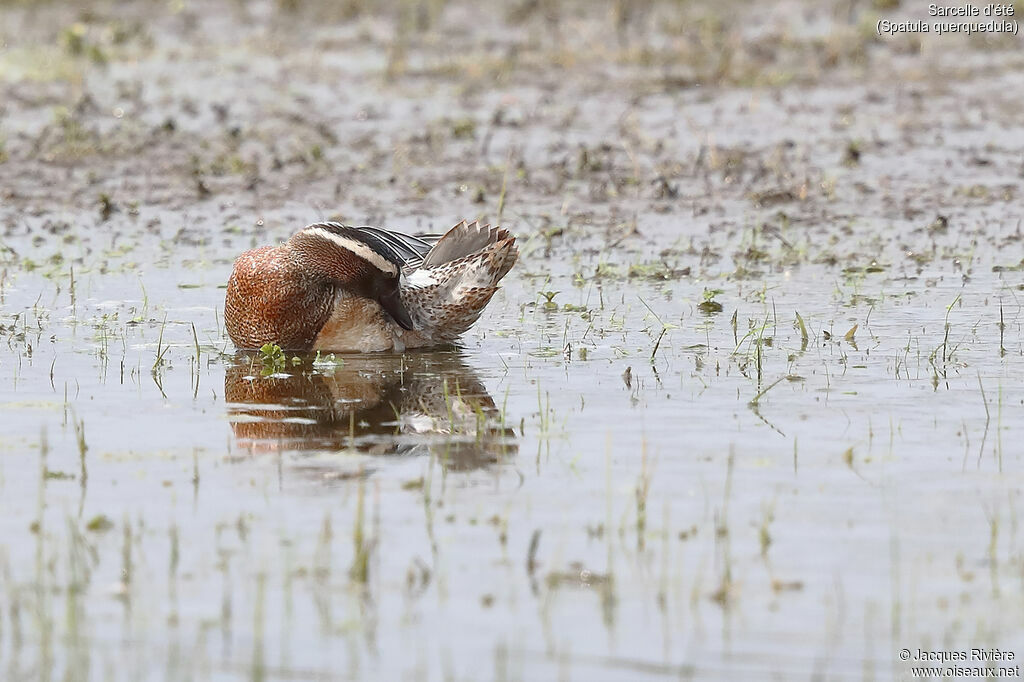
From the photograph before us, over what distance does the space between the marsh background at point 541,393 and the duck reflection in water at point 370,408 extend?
0.03 meters

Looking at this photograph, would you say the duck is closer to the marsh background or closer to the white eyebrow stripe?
the white eyebrow stripe

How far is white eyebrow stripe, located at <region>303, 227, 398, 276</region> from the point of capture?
29.8ft

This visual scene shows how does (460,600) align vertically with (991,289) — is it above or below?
below

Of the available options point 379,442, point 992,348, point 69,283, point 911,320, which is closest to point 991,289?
point 911,320

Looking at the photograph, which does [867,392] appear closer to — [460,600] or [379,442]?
[379,442]

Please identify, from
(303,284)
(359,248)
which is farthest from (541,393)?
(303,284)

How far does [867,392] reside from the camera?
793 centimetres

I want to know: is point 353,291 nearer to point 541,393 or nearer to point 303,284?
point 303,284

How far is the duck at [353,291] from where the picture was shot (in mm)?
9117

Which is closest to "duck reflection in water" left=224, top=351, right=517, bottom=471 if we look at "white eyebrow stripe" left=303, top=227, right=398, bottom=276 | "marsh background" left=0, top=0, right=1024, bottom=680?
"marsh background" left=0, top=0, right=1024, bottom=680

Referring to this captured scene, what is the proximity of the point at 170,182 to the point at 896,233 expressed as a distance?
231 inches

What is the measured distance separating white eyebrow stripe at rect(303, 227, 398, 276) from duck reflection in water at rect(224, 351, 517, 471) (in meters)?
0.48

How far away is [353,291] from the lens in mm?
9211

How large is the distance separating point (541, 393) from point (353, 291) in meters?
1.55
